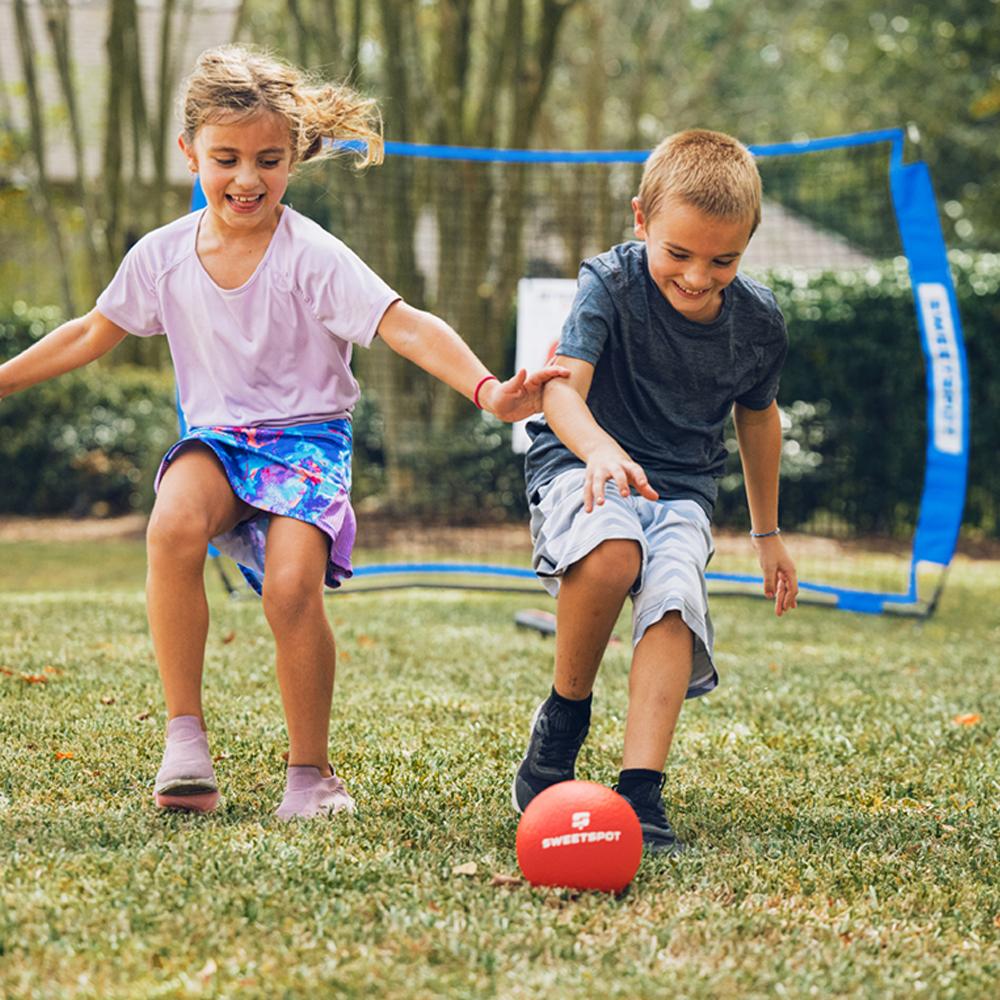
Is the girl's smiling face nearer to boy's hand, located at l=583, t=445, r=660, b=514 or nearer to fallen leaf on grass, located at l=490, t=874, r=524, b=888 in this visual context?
boy's hand, located at l=583, t=445, r=660, b=514

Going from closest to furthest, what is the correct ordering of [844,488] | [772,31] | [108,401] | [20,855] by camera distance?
[20,855] < [844,488] < [108,401] < [772,31]

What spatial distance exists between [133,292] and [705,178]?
1430 millimetres

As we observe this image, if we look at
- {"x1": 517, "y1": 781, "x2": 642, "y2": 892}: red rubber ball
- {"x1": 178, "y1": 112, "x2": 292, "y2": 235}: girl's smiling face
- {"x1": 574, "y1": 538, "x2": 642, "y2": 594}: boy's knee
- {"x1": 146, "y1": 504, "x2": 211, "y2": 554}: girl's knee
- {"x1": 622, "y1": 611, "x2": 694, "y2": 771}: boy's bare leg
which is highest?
{"x1": 178, "y1": 112, "x2": 292, "y2": 235}: girl's smiling face

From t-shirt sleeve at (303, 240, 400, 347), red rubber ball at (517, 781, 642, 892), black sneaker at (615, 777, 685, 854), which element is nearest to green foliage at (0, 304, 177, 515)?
t-shirt sleeve at (303, 240, 400, 347)

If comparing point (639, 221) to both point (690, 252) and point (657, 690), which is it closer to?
point (690, 252)

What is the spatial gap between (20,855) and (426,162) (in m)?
7.91

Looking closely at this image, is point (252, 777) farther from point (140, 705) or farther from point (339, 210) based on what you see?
point (339, 210)

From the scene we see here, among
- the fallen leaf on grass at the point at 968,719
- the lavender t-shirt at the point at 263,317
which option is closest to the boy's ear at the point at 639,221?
the lavender t-shirt at the point at 263,317

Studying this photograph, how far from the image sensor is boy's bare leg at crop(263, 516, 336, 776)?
3.30m

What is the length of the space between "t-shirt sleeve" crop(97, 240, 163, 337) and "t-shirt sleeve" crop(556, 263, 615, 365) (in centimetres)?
103

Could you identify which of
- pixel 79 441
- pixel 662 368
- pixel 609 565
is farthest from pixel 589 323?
pixel 79 441

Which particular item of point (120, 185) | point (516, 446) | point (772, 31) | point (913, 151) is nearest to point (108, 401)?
point (120, 185)

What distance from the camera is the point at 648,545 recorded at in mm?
3355

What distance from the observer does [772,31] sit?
2939cm
